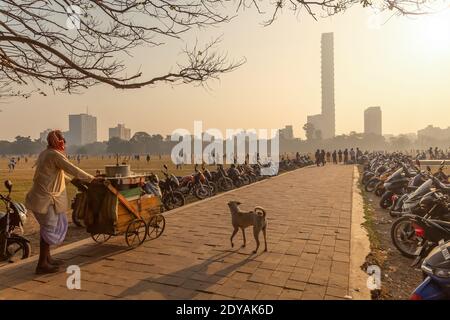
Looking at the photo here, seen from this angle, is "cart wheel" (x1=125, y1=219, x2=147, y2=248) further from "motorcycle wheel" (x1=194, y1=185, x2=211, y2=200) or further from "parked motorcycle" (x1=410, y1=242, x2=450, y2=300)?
"motorcycle wheel" (x1=194, y1=185, x2=211, y2=200)

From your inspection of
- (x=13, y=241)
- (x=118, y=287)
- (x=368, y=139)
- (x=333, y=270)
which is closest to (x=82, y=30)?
(x=13, y=241)

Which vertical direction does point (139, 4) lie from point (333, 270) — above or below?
above

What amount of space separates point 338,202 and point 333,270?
6548 millimetres

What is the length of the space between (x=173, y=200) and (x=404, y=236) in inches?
269

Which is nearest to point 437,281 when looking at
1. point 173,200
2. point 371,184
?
point 173,200

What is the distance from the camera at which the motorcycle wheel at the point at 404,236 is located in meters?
5.96

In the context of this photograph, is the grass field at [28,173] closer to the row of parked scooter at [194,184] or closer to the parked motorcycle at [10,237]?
the row of parked scooter at [194,184]

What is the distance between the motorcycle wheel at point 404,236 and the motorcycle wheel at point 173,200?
6.58m

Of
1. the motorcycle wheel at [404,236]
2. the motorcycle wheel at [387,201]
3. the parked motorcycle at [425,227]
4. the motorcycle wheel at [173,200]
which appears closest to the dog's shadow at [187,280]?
the parked motorcycle at [425,227]

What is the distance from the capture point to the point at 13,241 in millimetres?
5496
